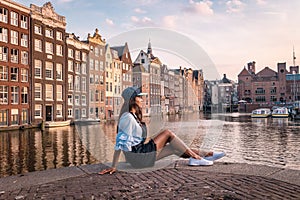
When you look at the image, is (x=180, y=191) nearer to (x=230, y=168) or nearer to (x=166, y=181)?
(x=166, y=181)

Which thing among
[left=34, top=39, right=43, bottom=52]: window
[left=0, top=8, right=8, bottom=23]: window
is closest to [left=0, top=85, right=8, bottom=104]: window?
[left=34, top=39, right=43, bottom=52]: window

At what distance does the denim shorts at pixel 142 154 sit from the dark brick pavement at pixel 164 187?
0.88 feet

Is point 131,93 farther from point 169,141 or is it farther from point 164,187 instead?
point 164,187

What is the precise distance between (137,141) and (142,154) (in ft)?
1.07

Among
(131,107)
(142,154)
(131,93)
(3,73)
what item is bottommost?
(142,154)

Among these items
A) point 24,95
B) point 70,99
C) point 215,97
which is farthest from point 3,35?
point 215,97

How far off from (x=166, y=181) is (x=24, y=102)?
37730mm

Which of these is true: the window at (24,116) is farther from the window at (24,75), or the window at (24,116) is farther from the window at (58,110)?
the window at (58,110)

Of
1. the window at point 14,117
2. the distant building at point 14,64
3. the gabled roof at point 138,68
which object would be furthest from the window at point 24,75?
the gabled roof at point 138,68

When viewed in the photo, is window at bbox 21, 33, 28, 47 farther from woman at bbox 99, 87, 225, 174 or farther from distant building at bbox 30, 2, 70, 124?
woman at bbox 99, 87, 225, 174

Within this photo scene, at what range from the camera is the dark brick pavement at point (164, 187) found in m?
4.62

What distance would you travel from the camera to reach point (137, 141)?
5922 millimetres

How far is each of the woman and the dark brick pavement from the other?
1.08ft

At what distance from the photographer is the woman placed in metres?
5.82
